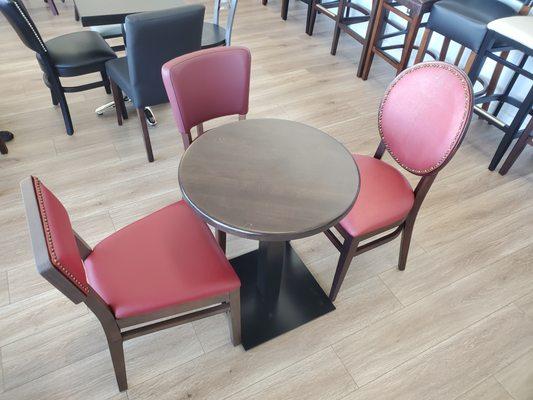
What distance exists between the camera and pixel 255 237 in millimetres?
1045

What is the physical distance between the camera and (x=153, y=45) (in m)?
1.84

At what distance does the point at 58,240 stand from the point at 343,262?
1046 mm

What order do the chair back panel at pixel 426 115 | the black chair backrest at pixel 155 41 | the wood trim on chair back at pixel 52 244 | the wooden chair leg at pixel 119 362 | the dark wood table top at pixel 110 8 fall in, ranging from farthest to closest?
the dark wood table top at pixel 110 8 → the black chair backrest at pixel 155 41 → the chair back panel at pixel 426 115 → the wooden chair leg at pixel 119 362 → the wood trim on chair back at pixel 52 244

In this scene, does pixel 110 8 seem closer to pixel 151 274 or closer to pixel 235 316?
pixel 151 274

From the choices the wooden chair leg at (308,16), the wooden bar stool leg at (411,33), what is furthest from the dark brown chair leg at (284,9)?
the wooden bar stool leg at (411,33)

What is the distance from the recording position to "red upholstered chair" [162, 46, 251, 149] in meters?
1.50

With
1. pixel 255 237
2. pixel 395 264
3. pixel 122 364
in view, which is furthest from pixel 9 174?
pixel 395 264

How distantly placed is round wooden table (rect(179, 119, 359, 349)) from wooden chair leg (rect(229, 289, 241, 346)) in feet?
0.19

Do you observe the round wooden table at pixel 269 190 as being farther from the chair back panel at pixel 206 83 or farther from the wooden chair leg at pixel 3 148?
the wooden chair leg at pixel 3 148

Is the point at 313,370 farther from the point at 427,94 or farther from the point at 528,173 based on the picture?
the point at 528,173

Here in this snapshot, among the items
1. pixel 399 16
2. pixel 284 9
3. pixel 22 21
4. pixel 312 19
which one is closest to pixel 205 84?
pixel 22 21

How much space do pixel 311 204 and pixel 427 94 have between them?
71cm

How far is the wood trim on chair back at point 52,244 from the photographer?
0.82 metres

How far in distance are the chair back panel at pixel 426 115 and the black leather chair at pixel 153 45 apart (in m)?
1.04
